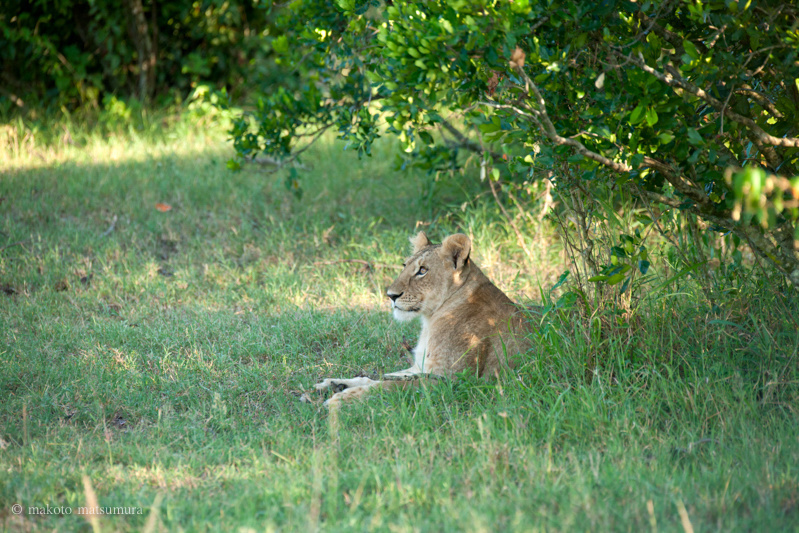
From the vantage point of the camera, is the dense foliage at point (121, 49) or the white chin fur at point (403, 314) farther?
the dense foliage at point (121, 49)

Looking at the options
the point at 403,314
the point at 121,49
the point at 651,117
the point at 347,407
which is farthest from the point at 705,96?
the point at 121,49

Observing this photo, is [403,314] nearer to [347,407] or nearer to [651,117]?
[347,407]

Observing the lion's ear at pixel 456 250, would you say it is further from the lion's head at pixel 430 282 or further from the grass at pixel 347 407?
the grass at pixel 347 407

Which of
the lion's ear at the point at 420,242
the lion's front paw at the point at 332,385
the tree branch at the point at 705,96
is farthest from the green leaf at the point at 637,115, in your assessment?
the lion's front paw at the point at 332,385

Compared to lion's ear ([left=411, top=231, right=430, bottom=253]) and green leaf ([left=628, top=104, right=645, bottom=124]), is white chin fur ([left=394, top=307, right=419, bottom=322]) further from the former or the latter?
green leaf ([left=628, top=104, right=645, bottom=124])

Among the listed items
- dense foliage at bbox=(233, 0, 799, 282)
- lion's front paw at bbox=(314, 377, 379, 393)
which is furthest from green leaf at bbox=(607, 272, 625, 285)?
lion's front paw at bbox=(314, 377, 379, 393)

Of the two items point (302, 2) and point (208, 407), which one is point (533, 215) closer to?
point (302, 2)

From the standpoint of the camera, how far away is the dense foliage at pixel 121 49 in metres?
10.1

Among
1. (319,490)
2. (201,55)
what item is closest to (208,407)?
(319,490)

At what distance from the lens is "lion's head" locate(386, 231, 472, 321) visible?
4879mm

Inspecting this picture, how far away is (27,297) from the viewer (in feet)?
20.0

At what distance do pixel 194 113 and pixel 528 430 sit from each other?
25.3 feet

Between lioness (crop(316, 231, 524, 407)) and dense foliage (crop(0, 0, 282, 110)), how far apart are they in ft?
21.7

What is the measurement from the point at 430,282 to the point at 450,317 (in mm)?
305
